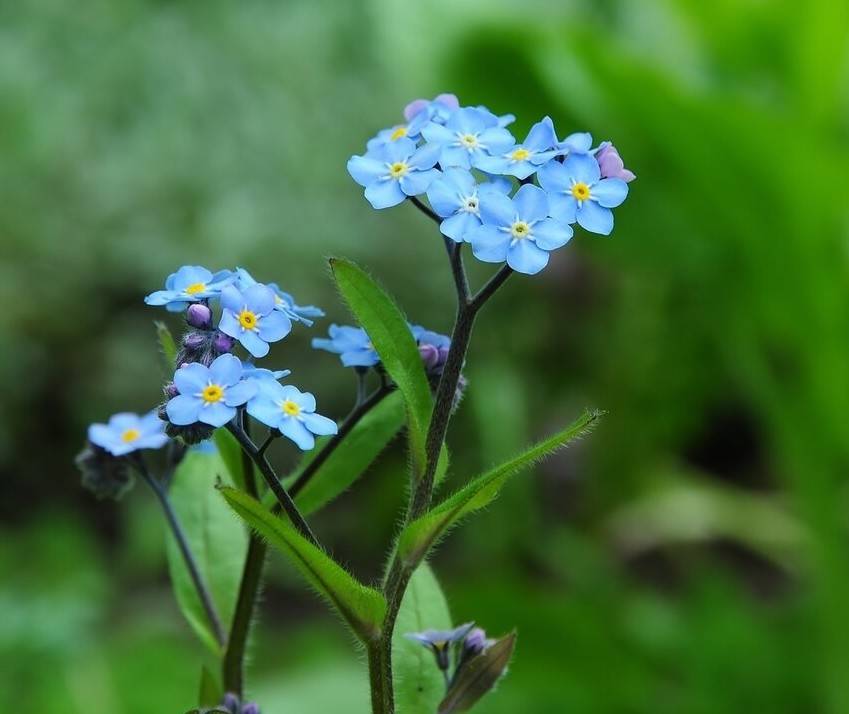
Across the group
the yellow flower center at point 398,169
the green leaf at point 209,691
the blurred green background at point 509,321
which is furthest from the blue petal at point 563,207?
the blurred green background at point 509,321

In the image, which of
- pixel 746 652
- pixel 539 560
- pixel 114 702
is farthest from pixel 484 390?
pixel 114 702

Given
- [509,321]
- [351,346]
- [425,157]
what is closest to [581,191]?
[425,157]

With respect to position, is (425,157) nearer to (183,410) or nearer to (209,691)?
(183,410)

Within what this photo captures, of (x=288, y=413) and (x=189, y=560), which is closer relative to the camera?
(x=288, y=413)

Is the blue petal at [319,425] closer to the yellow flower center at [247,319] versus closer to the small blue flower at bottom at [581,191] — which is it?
the yellow flower center at [247,319]

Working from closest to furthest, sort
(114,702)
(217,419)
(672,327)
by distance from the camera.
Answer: (217,419)
(114,702)
(672,327)

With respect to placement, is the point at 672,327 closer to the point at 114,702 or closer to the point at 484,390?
the point at 484,390

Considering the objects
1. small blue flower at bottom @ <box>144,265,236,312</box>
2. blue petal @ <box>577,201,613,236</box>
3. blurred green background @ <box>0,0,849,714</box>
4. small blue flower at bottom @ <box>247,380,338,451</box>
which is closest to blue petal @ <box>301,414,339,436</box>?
small blue flower at bottom @ <box>247,380,338,451</box>
